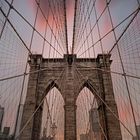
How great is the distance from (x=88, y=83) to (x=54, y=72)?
306 cm

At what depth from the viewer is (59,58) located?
16.6 metres

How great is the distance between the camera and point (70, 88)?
14.8 meters

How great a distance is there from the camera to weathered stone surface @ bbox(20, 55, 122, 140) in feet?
43.0

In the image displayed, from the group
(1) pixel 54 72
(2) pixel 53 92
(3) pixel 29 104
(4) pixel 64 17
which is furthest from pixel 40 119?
(4) pixel 64 17

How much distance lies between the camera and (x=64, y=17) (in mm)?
12602

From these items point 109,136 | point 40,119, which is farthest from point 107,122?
point 40,119

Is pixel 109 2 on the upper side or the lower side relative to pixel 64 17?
lower

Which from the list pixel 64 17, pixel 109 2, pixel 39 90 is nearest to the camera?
pixel 109 2

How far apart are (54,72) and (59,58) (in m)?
1.52

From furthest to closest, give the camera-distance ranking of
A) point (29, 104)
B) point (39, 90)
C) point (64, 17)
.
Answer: point (39, 90) < point (29, 104) < point (64, 17)

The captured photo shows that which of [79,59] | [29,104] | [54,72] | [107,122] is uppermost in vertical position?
[79,59]

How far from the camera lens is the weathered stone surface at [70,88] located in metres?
13.1

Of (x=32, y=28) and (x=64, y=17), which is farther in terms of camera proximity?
(x=64, y=17)

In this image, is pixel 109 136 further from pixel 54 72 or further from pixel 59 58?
pixel 59 58
